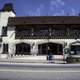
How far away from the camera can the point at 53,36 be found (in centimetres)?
4506

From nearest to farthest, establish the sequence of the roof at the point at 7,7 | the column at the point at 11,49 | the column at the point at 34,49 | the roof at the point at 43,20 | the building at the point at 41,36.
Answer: the column at the point at 34,49
the building at the point at 41,36
the column at the point at 11,49
the roof at the point at 43,20
the roof at the point at 7,7

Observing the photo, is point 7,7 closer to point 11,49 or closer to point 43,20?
point 43,20

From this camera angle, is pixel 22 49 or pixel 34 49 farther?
pixel 22 49

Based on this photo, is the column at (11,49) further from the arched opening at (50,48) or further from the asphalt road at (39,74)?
the asphalt road at (39,74)

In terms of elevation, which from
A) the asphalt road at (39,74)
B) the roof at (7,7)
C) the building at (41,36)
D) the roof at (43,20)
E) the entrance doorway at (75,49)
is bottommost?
the asphalt road at (39,74)

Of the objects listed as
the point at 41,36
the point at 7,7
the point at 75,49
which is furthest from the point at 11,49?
the point at 75,49

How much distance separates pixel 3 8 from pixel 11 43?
9087 millimetres

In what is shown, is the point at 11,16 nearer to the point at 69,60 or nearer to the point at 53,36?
the point at 53,36

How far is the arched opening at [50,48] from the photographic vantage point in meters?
45.0

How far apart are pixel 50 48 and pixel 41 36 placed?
3.04m

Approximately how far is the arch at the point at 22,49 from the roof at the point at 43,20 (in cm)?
427

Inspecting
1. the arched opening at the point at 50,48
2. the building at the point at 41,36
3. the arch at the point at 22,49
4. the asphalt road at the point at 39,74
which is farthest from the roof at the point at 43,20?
the asphalt road at the point at 39,74

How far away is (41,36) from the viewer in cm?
4541

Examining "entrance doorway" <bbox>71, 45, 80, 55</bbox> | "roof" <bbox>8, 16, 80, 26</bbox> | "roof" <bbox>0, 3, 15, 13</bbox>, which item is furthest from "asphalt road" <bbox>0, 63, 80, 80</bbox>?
"roof" <bbox>0, 3, 15, 13</bbox>
